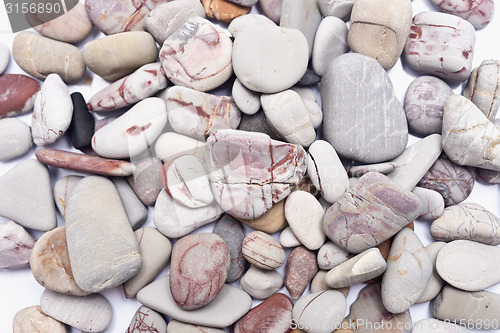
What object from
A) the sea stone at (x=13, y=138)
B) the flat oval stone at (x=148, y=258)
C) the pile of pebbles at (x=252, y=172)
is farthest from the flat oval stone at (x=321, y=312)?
the sea stone at (x=13, y=138)

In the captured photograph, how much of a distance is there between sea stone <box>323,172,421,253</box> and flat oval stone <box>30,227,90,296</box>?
60 centimetres

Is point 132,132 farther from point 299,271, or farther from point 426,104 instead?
point 426,104

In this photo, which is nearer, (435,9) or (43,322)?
(43,322)

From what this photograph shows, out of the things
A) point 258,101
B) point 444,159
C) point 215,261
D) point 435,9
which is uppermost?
point 435,9

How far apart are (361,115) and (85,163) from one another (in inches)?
26.5

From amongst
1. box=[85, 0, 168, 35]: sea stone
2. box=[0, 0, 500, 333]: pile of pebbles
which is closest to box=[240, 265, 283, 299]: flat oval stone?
box=[0, 0, 500, 333]: pile of pebbles

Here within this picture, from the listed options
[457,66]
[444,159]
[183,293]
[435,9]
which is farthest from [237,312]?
[435,9]

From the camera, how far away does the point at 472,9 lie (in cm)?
112

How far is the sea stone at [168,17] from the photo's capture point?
1069 millimetres

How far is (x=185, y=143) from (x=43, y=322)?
20.9 inches

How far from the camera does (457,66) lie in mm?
1061

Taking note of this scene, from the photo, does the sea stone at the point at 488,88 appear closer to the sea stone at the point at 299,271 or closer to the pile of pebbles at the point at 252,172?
the pile of pebbles at the point at 252,172

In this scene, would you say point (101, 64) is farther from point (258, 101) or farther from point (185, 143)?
point (258, 101)

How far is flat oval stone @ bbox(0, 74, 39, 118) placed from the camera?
108cm
